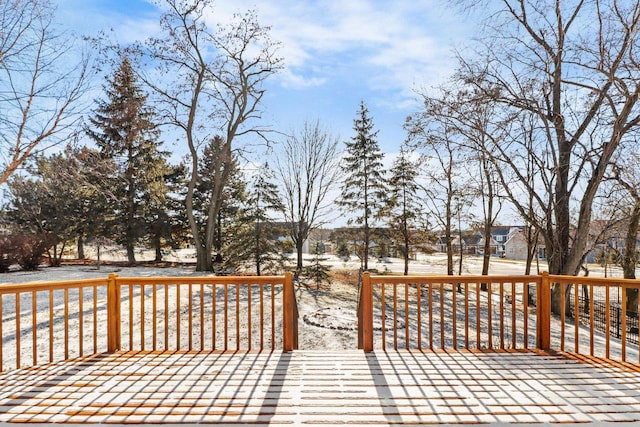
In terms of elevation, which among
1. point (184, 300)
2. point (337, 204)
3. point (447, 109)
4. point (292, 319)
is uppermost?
point (447, 109)

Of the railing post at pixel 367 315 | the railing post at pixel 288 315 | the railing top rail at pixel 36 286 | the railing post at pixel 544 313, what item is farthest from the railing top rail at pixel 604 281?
the railing top rail at pixel 36 286

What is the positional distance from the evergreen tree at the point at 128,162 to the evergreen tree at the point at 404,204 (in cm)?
983

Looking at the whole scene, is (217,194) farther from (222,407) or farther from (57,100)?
(222,407)

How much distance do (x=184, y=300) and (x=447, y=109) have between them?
7522 mm

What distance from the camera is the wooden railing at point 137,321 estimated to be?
3.65m

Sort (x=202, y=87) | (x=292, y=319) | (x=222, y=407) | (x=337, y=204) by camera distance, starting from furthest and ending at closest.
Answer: (x=337, y=204), (x=202, y=87), (x=292, y=319), (x=222, y=407)

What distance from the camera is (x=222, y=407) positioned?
2529 millimetres

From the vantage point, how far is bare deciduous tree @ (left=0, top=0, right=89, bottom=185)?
7.46 m

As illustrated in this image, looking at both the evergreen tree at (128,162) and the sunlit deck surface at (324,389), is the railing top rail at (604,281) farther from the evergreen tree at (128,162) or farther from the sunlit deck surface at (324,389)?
the evergreen tree at (128,162)

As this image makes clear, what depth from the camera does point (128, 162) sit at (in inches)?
605

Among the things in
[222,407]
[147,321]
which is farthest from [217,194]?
[222,407]

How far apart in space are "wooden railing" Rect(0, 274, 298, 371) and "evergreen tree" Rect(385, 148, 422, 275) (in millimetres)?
6484

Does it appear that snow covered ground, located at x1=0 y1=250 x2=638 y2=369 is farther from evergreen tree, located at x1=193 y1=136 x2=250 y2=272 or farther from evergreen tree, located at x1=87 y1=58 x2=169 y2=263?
evergreen tree, located at x1=193 y1=136 x2=250 y2=272

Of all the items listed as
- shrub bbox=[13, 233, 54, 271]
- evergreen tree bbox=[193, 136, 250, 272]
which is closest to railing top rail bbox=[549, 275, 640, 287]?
evergreen tree bbox=[193, 136, 250, 272]
